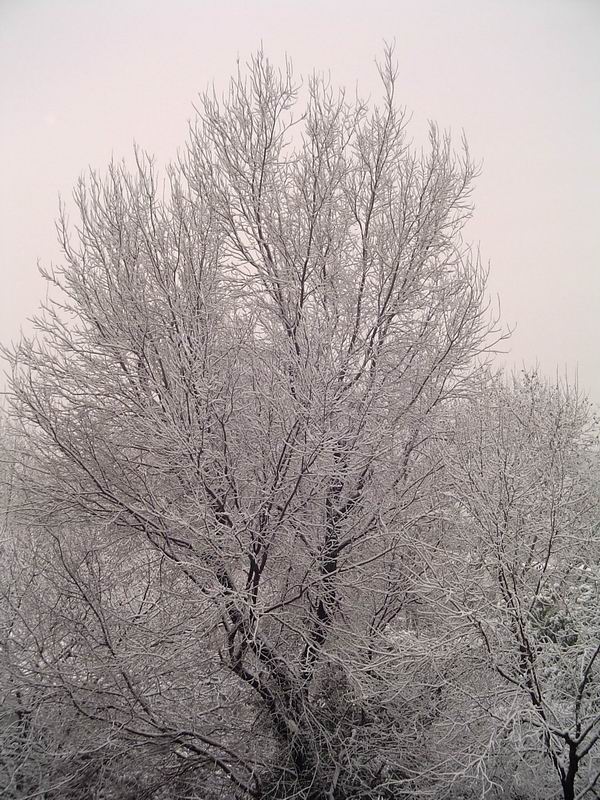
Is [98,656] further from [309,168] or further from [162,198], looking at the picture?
[309,168]

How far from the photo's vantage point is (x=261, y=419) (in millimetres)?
4402

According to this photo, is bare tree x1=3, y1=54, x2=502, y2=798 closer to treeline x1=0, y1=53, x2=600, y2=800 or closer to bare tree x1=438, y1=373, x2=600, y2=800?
treeline x1=0, y1=53, x2=600, y2=800

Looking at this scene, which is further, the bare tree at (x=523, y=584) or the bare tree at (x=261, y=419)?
the bare tree at (x=523, y=584)

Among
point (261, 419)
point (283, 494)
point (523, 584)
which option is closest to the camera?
point (261, 419)

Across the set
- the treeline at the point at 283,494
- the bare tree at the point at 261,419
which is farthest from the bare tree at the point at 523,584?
the bare tree at the point at 261,419

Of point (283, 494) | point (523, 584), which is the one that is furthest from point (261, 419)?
point (523, 584)

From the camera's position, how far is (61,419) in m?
4.64

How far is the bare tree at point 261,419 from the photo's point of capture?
173 inches

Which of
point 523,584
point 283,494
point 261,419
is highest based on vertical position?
point 261,419

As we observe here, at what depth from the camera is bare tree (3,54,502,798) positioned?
4383 millimetres

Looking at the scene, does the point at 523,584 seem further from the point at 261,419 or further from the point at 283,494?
the point at 261,419

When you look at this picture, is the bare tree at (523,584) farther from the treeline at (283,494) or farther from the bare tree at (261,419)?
the bare tree at (261,419)

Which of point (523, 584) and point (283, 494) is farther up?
point (283, 494)

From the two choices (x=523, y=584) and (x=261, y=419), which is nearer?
(x=261, y=419)
